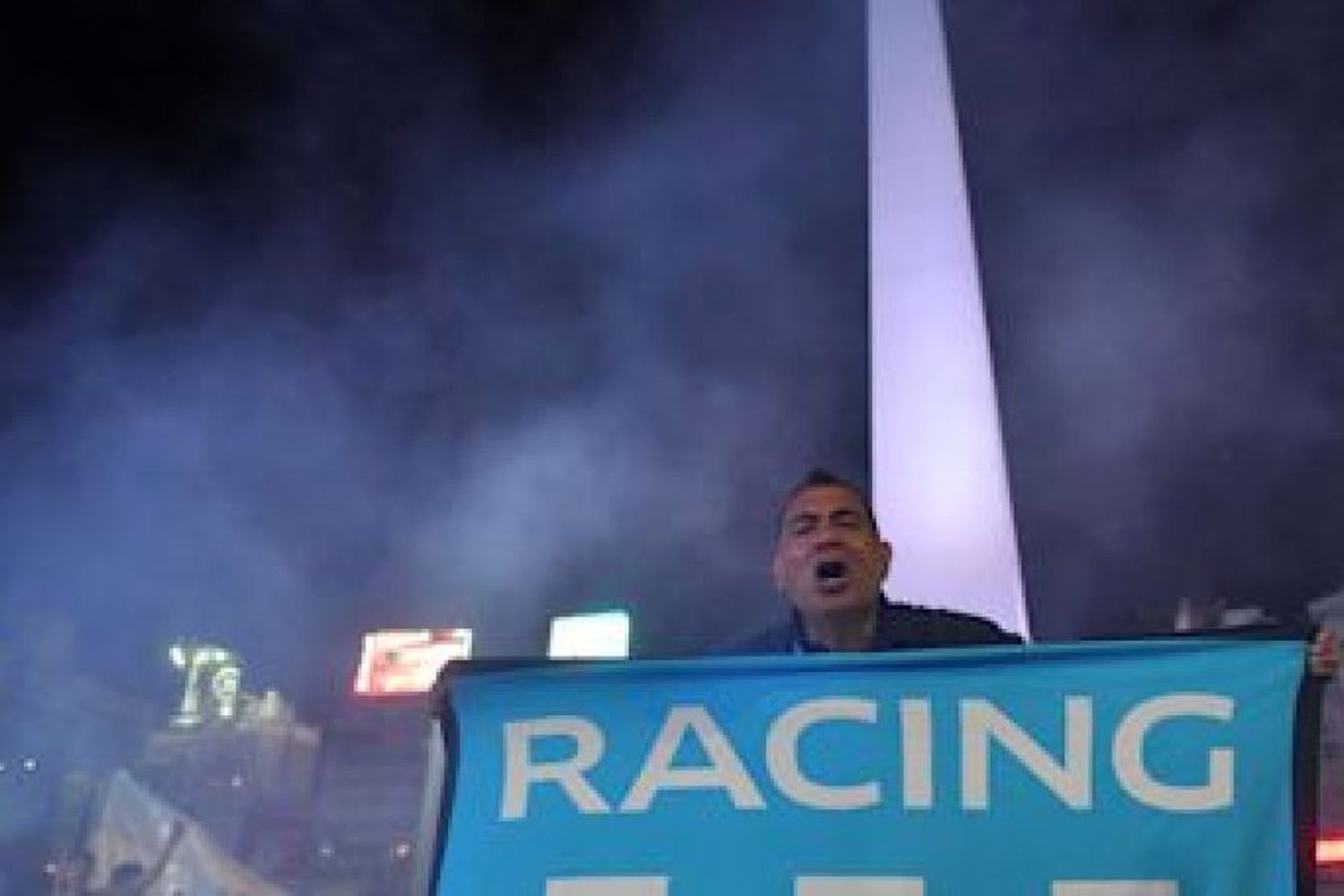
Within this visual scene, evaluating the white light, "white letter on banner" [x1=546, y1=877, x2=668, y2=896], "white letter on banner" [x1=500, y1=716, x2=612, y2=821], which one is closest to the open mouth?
"white letter on banner" [x1=500, y1=716, x2=612, y2=821]

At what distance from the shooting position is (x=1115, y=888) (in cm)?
185

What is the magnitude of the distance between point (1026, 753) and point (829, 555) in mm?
589

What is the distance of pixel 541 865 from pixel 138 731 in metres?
36.6

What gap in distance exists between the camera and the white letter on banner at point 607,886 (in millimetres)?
1960

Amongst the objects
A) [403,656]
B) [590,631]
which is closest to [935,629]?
[590,631]

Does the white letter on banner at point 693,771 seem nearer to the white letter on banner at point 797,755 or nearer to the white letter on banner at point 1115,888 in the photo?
the white letter on banner at point 797,755

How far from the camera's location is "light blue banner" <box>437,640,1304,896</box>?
188cm

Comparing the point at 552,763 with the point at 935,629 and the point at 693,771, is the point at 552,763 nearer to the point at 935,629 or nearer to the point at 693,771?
the point at 693,771

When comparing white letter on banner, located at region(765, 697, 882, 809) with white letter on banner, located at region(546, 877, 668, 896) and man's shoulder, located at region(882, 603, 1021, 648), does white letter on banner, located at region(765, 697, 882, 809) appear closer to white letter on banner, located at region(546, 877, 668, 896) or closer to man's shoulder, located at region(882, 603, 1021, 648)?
white letter on banner, located at region(546, 877, 668, 896)

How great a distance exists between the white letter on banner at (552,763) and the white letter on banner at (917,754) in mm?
402

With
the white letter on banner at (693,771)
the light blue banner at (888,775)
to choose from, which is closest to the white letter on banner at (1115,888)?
the light blue banner at (888,775)

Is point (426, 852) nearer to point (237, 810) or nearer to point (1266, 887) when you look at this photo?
point (1266, 887)

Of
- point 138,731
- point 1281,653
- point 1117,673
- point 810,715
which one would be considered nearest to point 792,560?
point 810,715

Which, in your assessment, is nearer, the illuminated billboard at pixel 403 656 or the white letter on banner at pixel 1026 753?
the white letter on banner at pixel 1026 753
